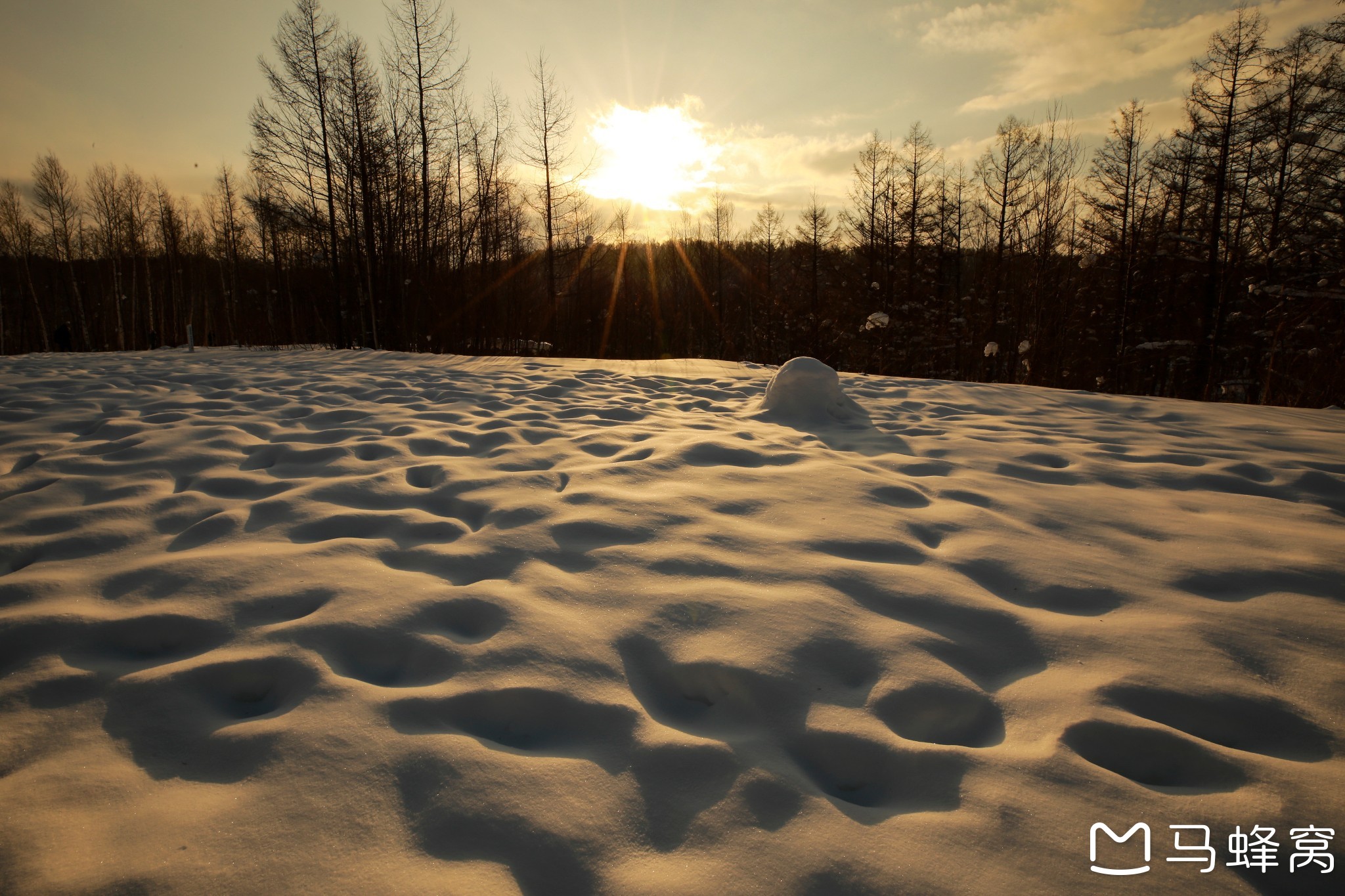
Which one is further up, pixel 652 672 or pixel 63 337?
pixel 63 337

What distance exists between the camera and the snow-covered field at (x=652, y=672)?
32.9 inches

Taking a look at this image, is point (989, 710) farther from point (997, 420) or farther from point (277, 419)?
point (277, 419)

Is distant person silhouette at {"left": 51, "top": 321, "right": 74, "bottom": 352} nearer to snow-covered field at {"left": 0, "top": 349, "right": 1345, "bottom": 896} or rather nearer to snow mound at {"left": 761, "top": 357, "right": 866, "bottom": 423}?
snow-covered field at {"left": 0, "top": 349, "right": 1345, "bottom": 896}

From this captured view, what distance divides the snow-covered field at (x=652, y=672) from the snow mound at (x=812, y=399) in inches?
53.7

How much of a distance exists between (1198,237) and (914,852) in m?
21.8

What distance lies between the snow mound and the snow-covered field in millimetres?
1364

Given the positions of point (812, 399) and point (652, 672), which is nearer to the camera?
point (652, 672)

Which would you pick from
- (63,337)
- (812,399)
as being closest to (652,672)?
(812,399)

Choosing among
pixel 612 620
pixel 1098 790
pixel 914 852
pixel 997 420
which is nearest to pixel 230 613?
pixel 612 620

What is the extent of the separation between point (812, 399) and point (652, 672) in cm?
332

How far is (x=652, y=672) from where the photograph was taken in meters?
1.27

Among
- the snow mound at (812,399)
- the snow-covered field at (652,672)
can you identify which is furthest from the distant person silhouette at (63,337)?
the snow mound at (812,399)

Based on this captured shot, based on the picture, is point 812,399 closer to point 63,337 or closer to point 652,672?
point 652,672


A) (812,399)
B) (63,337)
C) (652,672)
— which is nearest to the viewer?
(652,672)
